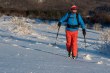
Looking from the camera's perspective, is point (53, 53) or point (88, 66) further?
point (53, 53)

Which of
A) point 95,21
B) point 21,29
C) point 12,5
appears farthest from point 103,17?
point 21,29

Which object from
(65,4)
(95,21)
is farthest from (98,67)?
(65,4)

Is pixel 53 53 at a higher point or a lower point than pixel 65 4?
higher

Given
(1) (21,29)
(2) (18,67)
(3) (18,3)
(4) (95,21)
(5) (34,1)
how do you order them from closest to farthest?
(2) (18,67) < (1) (21,29) < (4) (95,21) < (3) (18,3) < (5) (34,1)

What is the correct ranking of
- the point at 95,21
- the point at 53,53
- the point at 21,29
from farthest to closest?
the point at 95,21 < the point at 21,29 < the point at 53,53

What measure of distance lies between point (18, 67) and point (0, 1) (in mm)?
51918

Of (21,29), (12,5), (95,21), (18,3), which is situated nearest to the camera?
(21,29)

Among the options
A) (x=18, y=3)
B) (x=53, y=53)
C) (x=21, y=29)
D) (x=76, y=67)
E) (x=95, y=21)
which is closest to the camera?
(x=76, y=67)

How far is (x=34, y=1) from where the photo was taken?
7181 centimetres

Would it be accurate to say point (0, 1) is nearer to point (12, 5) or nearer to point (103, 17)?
point (12, 5)

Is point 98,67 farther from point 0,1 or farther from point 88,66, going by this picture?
point 0,1

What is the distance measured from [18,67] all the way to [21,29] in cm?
1483

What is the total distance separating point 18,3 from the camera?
67.2 m

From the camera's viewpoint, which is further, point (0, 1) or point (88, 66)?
point (0, 1)
